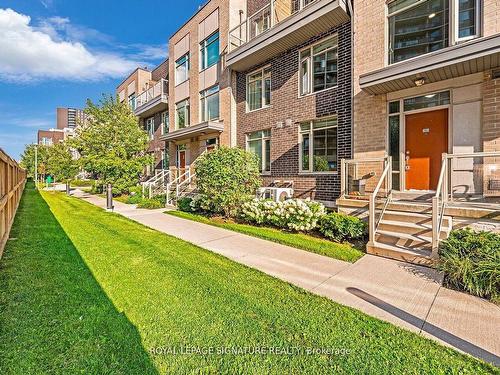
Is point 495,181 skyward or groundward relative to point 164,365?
skyward

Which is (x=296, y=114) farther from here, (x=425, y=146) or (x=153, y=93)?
(x=153, y=93)

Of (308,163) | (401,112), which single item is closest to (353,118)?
(401,112)

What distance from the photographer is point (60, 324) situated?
2922 millimetres

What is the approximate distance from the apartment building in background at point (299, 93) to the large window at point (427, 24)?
1.51 meters

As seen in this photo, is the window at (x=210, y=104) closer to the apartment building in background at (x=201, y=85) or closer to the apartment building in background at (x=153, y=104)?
the apartment building in background at (x=201, y=85)

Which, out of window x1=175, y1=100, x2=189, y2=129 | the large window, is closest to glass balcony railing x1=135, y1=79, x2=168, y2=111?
window x1=175, y1=100, x2=189, y2=129

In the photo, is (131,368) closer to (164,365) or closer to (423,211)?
(164,365)

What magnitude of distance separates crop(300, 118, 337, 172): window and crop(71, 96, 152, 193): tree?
10851 millimetres

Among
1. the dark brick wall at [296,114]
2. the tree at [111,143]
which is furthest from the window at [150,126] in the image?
the dark brick wall at [296,114]

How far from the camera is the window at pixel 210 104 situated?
14958 millimetres

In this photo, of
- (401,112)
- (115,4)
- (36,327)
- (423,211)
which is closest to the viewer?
(36,327)

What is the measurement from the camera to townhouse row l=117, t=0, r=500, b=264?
20.8 ft

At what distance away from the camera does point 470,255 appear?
4.41m

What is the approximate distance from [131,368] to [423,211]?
643 cm
